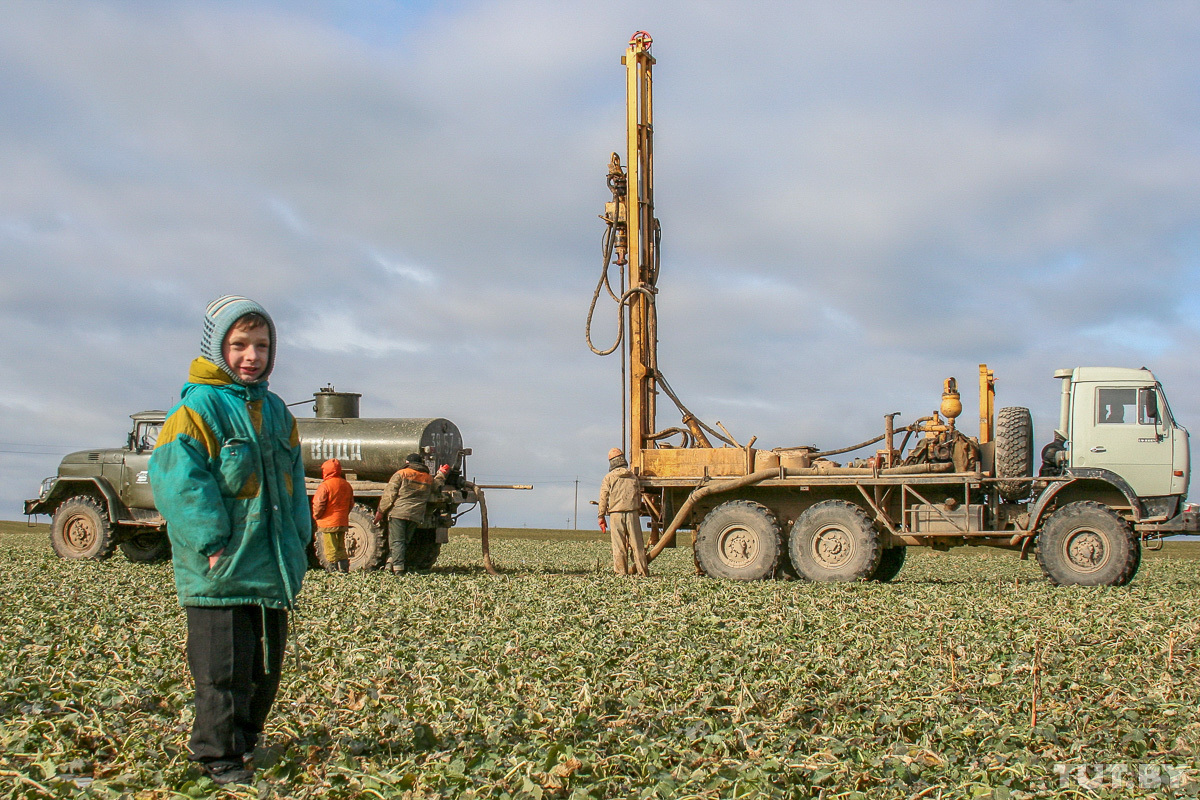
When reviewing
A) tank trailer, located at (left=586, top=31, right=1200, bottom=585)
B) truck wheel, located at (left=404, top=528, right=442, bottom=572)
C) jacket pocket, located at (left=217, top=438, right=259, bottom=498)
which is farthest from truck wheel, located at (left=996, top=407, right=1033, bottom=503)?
jacket pocket, located at (left=217, top=438, right=259, bottom=498)

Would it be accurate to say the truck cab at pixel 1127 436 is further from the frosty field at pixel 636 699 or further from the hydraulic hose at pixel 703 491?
the hydraulic hose at pixel 703 491

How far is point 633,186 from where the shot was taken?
610 inches

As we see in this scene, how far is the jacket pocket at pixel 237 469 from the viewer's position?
384cm

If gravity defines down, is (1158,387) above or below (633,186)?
below

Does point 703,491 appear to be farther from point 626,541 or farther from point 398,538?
point 398,538

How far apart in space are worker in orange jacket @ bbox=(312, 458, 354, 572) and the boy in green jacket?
9.55 meters

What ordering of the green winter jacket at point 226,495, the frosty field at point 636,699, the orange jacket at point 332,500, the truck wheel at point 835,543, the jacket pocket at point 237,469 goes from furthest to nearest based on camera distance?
1. the orange jacket at point 332,500
2. the truck wheel at point 835,543
3. the frosty field at point 636,699
4. the jacket pocket at point 237,469
5. the green winter jacket at point 226,495

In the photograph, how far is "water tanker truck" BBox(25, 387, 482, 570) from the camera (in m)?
15.0

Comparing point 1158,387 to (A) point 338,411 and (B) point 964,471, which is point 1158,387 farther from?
(A) point 338,411

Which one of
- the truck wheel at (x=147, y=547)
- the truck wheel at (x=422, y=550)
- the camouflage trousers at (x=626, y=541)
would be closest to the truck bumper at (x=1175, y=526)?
the camouflage trousers at (x=626, y=541)

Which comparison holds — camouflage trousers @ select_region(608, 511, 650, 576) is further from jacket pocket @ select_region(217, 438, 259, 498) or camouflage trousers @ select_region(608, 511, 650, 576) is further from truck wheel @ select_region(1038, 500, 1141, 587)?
jacket pocket @ select_region(217, 438, 259, 498)

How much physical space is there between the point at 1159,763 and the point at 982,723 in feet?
2.54

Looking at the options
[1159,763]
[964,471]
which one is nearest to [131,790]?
[1159,763]

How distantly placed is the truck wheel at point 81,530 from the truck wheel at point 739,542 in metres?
9.07
